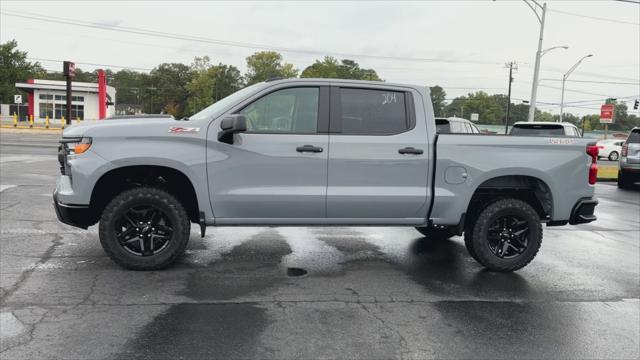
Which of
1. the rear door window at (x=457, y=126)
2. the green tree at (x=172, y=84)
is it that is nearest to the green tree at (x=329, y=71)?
the green tree at (x=172, y=84)

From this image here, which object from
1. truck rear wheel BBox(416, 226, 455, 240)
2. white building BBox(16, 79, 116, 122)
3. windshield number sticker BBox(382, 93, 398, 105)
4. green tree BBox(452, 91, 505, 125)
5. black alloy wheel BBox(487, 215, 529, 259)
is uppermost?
green tree BBox(452, 91, 505, 125)

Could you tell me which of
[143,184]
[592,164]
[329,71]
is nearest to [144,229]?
[143,184]

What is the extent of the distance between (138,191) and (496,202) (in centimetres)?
386

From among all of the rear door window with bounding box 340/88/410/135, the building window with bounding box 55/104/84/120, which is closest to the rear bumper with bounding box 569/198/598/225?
the rear door window with bounding box 340/88/410/135

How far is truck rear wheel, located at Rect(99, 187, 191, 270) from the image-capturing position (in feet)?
16.8

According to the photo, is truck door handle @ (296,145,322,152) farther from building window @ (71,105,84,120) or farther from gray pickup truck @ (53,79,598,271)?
building window @ (71,105,84,120)

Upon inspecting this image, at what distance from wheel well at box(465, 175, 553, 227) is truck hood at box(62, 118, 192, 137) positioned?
10.8 ft

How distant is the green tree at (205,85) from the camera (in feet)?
317

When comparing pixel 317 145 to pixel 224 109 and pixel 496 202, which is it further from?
pixel 496 202

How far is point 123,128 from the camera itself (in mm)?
5059

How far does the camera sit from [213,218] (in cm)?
525

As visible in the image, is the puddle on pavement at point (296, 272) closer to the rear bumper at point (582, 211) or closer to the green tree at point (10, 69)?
the rear bumper at point (582, 211)

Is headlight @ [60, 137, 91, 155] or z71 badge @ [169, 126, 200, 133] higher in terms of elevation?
z71 badge @ [169, 126, 200, 133]

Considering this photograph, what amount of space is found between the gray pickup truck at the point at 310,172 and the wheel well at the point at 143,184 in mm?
14
